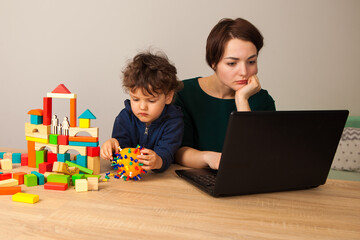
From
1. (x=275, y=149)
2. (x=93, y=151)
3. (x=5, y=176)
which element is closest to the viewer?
(x=275, y=149)

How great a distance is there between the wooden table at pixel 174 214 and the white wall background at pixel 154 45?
183 centimetres

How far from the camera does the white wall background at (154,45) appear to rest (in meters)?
2.60

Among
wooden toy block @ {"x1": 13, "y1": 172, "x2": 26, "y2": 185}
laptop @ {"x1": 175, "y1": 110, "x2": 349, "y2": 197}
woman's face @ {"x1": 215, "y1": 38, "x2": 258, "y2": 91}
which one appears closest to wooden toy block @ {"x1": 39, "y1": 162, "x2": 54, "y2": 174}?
wooden toy block @ {"x1": 13, "y1": 172, "x2": 26, "y2": 185}

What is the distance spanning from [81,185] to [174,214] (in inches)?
11.4

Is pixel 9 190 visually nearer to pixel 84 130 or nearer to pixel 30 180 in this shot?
pixel 30 180

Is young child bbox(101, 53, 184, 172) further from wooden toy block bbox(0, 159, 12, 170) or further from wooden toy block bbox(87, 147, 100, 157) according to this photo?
wooden toy block bbox(0, 159, 12, 170)

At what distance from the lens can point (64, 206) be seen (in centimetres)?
78

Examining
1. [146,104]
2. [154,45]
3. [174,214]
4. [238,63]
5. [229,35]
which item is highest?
[154,45]

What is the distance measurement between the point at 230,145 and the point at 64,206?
413 mm

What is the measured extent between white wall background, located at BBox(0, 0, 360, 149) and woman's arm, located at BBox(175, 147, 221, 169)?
1.50 m

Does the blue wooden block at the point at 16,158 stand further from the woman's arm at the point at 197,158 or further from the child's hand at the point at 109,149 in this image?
the woman's arm at the point at 197,158

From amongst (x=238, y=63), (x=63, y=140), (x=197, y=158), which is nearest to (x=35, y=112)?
(x=63, y=140)

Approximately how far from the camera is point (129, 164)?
0.99 metres

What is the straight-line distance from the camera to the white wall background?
2.60m
